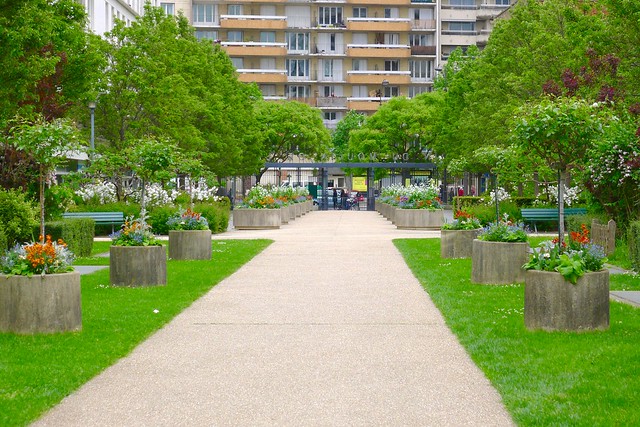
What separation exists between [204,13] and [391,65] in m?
20.9

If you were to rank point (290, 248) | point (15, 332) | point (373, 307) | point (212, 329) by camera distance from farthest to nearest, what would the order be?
1. point (290, 248)
2. point (373, 307)
3. point (212, 329)
4. point (15, 332)

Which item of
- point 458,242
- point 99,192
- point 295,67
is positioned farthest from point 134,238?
point 295,67

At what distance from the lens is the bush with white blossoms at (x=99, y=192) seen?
38.8 m

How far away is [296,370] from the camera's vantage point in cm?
1005

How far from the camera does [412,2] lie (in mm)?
118125

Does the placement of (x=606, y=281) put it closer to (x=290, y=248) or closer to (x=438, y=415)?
(x=438, y=415)

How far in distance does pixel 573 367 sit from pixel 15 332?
5948 mm

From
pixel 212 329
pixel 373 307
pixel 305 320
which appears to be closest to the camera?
pixel 212 329

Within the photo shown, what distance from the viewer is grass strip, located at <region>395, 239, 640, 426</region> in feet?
27.1

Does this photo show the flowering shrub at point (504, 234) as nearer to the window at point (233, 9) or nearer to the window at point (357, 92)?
the window at point (233, 9)

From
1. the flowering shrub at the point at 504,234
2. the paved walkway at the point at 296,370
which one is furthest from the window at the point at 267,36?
the paved walkway at the point at 296,370

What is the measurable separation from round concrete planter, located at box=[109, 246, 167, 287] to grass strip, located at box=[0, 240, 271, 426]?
247mm

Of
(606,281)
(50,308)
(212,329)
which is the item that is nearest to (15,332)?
(50,308)

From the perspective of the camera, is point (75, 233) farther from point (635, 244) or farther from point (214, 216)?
point (214, 216)
